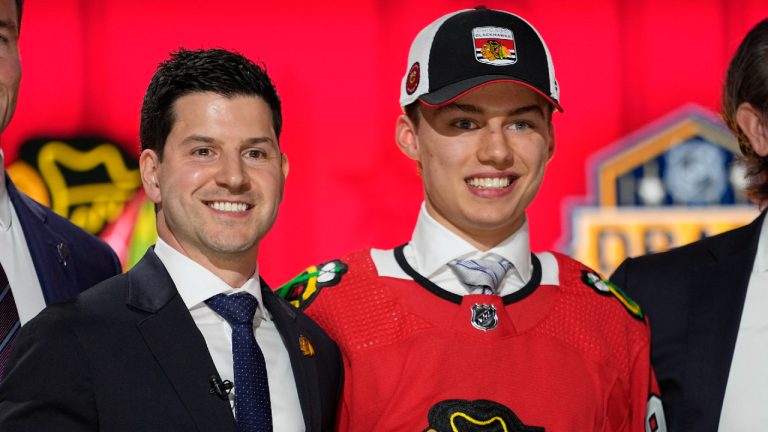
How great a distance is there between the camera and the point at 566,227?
3713 millimetres

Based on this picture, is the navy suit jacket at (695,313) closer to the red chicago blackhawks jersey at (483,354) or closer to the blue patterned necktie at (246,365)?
the red chicago blackhawks jersey at (483,354)

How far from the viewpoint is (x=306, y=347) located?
6.09 ft

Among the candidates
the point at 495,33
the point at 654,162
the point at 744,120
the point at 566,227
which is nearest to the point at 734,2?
the point at 654,162

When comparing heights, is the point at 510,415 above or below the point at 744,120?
below

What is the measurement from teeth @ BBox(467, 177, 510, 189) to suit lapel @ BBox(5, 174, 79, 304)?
0.86m

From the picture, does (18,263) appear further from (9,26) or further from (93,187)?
(93,187)

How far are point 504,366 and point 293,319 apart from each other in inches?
15.9

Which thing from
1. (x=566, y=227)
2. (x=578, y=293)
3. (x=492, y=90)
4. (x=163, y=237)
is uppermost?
(x=492, y=90)

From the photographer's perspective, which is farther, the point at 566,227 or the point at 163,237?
the point at 566,227

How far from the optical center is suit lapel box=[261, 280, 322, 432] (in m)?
1.78

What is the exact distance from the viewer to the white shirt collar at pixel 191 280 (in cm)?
177

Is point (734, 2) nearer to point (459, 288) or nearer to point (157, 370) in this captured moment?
point (459, 288)

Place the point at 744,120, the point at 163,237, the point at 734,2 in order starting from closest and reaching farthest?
the point at 163,237, the point at 744,120, the point at 734,2

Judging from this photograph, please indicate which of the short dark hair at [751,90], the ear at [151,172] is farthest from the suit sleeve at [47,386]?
the short dark hair at [751,90]
